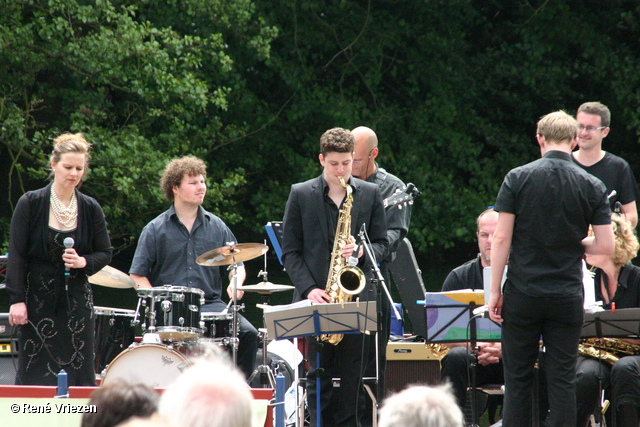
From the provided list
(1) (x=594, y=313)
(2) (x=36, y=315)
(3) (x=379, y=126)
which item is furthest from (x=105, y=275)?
(3) (x=379, y=126)

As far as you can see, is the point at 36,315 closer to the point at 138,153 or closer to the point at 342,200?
the point at 342,200

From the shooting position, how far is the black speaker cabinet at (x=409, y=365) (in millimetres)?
5852

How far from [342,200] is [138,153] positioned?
7.47 metres

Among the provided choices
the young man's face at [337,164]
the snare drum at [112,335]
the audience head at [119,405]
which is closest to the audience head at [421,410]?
the audience head at [119,405]

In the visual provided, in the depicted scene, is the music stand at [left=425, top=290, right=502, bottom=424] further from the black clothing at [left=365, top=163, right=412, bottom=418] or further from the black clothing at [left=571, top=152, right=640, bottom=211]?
the black clothing at [left=571, top=152, right=640, bottom=211]

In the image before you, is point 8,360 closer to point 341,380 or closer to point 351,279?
point 341,380

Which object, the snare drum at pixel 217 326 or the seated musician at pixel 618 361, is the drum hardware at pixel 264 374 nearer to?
the snare drum at pixel 217 326

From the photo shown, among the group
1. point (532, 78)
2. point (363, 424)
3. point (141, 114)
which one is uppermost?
point (532, 78)

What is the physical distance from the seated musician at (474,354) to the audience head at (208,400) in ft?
10.7

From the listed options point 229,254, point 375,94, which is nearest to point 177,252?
point 229,254

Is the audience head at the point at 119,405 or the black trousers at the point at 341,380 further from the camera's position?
the black trousers at the point at 341,380

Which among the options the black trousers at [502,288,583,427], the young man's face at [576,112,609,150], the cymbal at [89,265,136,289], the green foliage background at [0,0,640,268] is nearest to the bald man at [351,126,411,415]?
the black trousers at [502,288,583,427]

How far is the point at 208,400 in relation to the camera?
66.0 inches

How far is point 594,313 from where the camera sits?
180 inches
